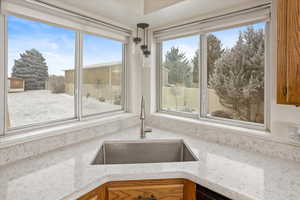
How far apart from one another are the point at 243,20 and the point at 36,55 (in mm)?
1700

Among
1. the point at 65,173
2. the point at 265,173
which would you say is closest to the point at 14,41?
the point at 65,173

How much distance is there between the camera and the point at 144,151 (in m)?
1.58

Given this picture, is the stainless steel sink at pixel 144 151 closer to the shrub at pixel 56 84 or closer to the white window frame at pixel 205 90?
the white window frame at pixel 205 90

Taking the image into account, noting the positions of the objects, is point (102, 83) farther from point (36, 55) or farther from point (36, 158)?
point (36, 158)

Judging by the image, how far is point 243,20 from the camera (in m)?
1.40

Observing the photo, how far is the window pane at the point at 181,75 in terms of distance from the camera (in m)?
1.83

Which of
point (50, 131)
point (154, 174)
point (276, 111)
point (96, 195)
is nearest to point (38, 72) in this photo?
point (50, 131)

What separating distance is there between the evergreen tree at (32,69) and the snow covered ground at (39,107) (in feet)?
0.21

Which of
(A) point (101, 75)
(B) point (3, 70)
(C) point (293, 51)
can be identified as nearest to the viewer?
(C) point (293, 51)

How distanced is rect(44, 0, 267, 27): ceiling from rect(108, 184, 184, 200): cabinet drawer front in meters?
1.35

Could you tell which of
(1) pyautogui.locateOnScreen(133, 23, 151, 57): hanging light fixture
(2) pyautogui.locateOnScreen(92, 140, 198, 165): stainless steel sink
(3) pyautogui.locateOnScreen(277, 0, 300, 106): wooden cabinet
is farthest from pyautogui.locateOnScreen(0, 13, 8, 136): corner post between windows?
(3) pyautogui.locateOnScreen(277, 0, 300, 106): wooden cabinet

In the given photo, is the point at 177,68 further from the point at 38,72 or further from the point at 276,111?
the point at 38,72

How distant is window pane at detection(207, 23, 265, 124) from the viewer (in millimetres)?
1410

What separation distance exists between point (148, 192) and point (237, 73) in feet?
4.00
